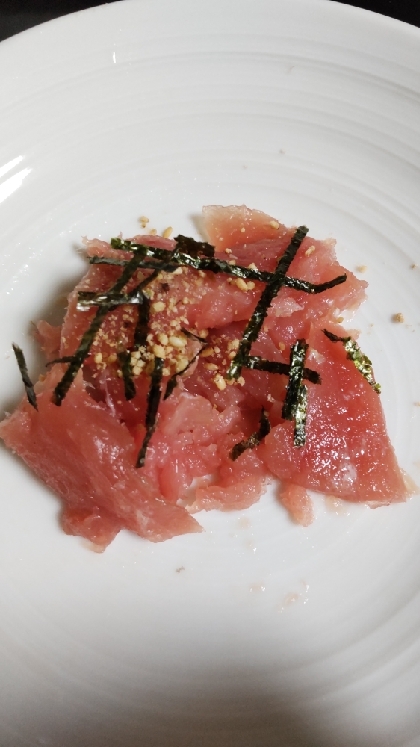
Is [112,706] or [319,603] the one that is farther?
[319,603]

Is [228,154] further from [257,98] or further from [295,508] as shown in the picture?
[295,508]

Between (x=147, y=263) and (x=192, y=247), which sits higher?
(x=192, y=247)

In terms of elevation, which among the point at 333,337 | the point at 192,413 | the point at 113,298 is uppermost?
the point at 333,337

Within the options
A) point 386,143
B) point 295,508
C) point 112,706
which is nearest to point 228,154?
point 386,143

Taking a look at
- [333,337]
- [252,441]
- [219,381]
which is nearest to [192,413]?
[219,381]

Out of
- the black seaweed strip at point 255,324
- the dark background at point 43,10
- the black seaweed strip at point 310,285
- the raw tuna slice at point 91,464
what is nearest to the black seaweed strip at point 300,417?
the black seaweed strip at point 255,324

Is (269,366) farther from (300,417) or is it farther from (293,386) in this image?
(300,417)

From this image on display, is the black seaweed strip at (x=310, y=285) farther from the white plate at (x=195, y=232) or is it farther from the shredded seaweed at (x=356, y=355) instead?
the white plate at (x=195, y=232)
